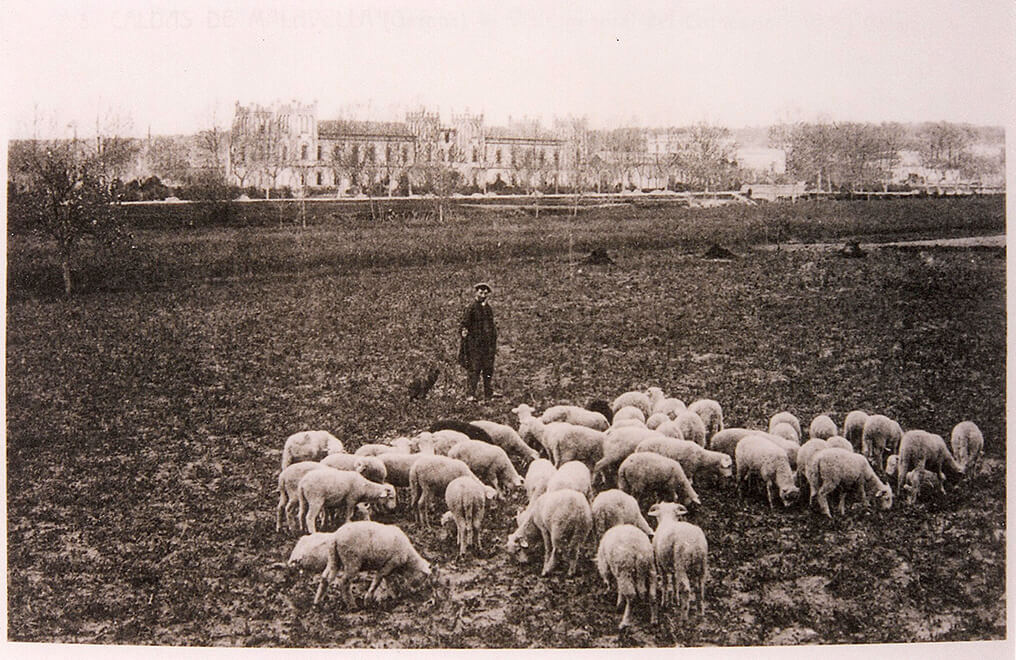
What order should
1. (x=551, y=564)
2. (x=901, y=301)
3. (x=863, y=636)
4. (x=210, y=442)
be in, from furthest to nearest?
1. (x=901, y=301)
2. (x=210, y=442)
3. (x=863, y=636)
4. (x=551, y=564)

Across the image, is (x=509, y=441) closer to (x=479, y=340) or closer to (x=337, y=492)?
(x=479, y=340)

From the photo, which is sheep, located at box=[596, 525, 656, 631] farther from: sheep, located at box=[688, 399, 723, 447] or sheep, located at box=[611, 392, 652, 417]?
sheep, located at box=[688, 399, 723, 447]

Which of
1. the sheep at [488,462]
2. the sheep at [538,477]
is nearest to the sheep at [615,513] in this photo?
the sheep at [538,477]

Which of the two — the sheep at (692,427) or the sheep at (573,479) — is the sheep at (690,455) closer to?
the sheep at (692,427)

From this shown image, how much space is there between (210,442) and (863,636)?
4361mm

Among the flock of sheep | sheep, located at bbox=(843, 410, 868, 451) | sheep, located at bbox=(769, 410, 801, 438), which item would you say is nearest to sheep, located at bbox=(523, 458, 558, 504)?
the flock of sheep

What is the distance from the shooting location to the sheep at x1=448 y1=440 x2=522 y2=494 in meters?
4.96

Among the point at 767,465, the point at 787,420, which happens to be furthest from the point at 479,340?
the point at 787,420

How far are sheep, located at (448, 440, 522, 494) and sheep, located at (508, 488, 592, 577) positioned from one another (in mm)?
386

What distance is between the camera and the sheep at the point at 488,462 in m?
4.96

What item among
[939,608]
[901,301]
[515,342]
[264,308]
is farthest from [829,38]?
[264,308]

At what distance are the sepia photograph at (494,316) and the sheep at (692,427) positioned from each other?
0.06 feet

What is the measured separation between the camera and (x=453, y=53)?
17.6 ft

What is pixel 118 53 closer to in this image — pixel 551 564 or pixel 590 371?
pixel 590 371
